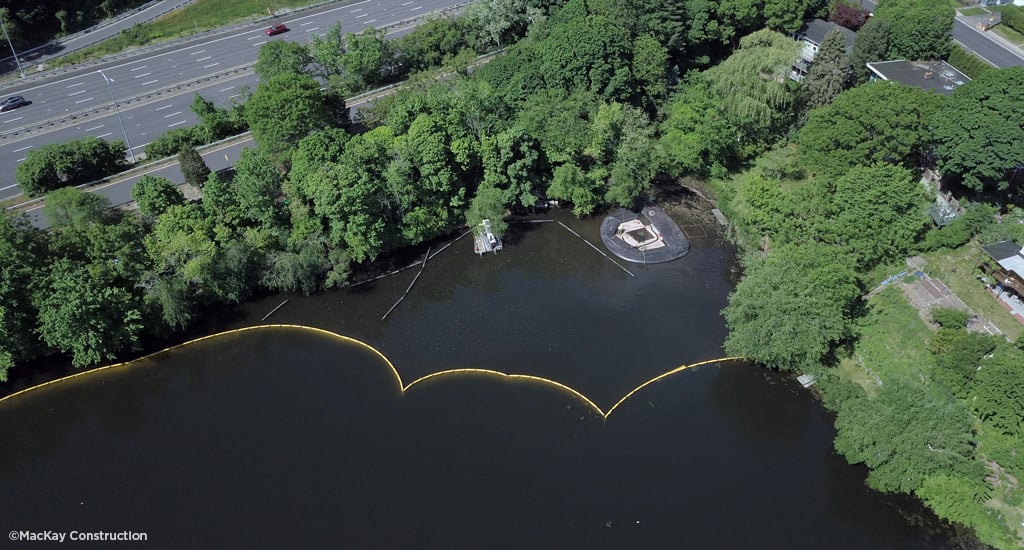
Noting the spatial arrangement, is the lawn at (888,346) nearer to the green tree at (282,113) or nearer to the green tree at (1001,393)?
the green tree at (1001,393)

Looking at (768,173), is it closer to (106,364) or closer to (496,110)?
(496,110)

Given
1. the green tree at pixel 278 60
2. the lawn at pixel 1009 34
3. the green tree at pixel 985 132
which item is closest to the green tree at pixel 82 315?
the green tree at pixel 278 60

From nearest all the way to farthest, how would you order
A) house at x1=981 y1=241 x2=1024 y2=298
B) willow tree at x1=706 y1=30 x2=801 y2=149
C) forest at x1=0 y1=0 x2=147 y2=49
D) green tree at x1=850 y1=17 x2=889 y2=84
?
1. house at x1=981 y1=241 x2=1024 y2=298
2. willow tree at x1=706 y1=30 x2=801 y2=149
3. green tree at x1=850 y1=17 x2=889 y2=84
4. forest at x1=0 y1=0 x2=147 y2=49

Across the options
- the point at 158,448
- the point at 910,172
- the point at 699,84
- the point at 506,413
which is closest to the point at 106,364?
the point at 158,448

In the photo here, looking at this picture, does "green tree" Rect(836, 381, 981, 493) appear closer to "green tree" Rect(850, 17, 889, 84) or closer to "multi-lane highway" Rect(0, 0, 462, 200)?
"green tree" Rect(850, 17, 889, 84)

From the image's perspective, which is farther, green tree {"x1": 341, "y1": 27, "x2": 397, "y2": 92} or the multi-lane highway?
green tree {"x1": 341, "y1": 27, "x2": 397, "y2": 92}

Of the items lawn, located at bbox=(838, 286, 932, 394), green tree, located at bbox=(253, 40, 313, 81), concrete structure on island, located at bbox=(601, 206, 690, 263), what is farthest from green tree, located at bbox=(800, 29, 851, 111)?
green tree, located at bbox=(253, 40, 313, 81)
